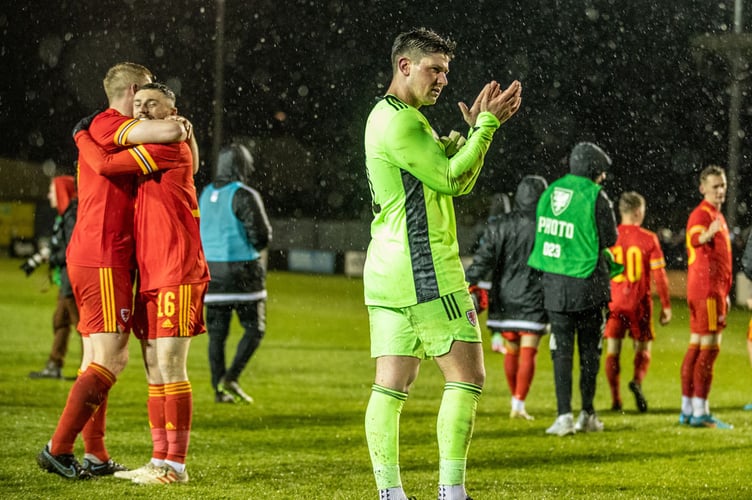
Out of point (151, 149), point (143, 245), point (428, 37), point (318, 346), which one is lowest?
point (318, 346)

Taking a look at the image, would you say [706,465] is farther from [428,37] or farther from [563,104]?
[563,104]

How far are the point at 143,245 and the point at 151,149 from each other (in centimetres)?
56

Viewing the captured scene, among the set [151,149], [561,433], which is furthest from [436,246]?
[561,433]

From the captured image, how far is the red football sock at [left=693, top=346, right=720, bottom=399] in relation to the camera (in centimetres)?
862

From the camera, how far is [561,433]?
799cm

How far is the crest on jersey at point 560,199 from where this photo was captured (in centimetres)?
820

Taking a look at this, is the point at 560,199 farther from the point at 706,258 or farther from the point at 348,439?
the point at 348,439

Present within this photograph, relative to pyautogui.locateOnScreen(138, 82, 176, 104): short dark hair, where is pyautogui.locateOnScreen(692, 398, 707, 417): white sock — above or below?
below

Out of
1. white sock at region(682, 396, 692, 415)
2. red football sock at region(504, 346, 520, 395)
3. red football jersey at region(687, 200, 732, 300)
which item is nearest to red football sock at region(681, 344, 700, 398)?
white sock at region(682, 396, 692, 415)

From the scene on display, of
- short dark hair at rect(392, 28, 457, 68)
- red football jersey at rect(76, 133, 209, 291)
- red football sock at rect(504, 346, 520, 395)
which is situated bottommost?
red football sock at rect(504, 346, 520, 395)

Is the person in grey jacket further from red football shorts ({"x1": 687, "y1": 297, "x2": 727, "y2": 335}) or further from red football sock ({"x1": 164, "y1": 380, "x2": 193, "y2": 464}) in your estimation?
red football sock ({"x1": 164, "y1": 380, "x2": 193, "y2": 464})

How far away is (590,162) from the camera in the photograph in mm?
8203

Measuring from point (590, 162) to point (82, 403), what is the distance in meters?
4.37

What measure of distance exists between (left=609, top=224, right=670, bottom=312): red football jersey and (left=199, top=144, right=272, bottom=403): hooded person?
321 cm
